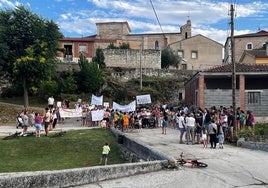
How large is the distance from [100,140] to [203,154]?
974 cm

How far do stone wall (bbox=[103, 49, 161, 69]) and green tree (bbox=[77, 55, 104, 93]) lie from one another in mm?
11618

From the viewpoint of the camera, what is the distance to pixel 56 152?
80.3 ft

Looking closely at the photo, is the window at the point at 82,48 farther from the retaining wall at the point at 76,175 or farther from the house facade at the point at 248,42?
the retaining wall at the point at 76,175

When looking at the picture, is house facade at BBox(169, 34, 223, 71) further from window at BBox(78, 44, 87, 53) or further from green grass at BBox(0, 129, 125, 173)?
green grass at BBox(0, 129, 125, 173)

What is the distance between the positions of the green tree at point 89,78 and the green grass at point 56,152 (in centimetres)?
2733

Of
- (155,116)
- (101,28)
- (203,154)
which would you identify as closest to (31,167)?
(203,154)

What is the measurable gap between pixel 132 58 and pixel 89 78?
15831 millimetres

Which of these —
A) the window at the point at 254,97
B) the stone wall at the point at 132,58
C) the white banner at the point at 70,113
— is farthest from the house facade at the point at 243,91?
the stone wall at the point at 132,58

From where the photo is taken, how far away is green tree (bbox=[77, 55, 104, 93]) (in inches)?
2169

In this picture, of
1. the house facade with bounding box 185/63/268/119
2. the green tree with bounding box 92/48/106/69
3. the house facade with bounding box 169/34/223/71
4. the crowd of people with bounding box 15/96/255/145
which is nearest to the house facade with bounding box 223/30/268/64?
the house facade with bounding box 169/34/223/71

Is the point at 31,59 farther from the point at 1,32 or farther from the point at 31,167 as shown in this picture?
the point at 31,167

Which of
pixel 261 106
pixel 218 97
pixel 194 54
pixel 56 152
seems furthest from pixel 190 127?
pixel 194 54

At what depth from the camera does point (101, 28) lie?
88.4m

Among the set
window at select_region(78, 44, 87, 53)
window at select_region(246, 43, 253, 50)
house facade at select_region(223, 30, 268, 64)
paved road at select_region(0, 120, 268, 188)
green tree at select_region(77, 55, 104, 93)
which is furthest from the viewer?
window at select_region(246, 43, 253, 50)
